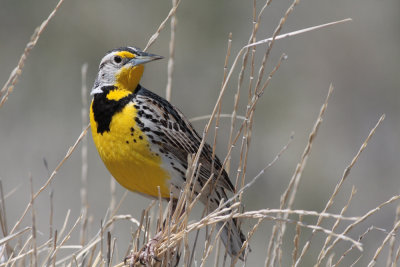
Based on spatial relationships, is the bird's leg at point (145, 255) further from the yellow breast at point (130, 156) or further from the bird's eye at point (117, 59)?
the bird's eye at point (117, 59)

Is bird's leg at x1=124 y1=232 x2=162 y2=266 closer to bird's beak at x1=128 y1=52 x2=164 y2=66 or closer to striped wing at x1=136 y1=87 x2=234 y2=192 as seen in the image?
striped wing at x1=136 y1=87 x2=234 y2=192

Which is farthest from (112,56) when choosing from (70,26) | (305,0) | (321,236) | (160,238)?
(305,0)

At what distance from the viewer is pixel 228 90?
7668 millimetres

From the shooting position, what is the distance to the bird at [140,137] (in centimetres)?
285

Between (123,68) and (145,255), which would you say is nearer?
(145,255)

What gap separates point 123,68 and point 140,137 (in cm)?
34

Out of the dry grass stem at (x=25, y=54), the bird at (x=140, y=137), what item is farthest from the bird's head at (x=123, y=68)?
the dry grass stem at (x=25, y=54)

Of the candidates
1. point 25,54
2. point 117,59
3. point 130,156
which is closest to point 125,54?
point 117,59

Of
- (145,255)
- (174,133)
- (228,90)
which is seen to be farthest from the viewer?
(228,90)

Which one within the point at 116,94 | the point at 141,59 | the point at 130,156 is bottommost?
the point at 130,156

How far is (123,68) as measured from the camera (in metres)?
3.06

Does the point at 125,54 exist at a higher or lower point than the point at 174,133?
higher

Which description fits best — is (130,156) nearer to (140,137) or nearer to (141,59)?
(140,137)

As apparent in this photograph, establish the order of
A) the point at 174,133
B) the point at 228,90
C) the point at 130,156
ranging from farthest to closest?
the point at 228,90
the point at 174,133
the point at 130,156
